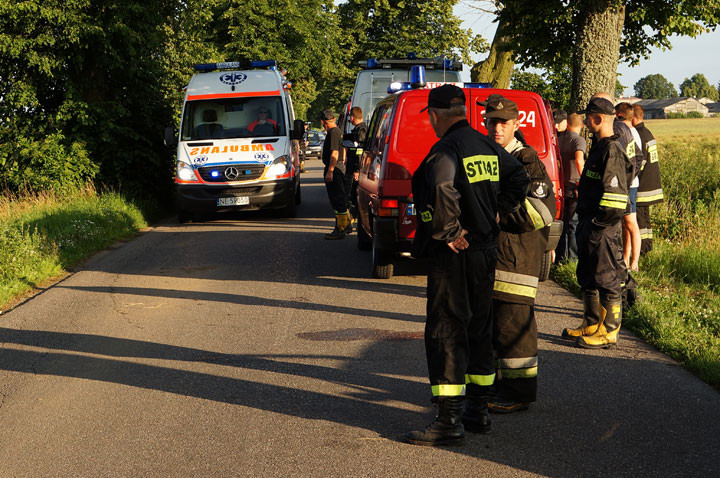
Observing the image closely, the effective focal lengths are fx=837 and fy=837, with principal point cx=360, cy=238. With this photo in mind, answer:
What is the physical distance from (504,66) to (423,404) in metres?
21.6

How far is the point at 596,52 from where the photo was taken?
13.7 metres

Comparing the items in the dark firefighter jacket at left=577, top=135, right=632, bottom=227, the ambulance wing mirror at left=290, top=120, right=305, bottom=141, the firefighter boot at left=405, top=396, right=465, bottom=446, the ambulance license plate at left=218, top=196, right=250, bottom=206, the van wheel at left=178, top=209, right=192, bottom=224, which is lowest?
the van wheel at left=178, top=209, right=192, bottom=224

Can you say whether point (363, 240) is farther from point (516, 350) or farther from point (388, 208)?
point (516, 350)

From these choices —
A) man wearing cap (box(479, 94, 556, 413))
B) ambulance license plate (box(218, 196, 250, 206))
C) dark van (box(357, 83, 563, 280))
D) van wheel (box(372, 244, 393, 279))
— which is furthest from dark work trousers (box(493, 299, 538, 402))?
ambulance license plate (box(218, 196, 250, 206))

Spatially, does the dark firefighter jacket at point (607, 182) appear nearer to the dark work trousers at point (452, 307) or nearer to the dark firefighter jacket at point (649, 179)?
the dark work trousers at point (452, 307)

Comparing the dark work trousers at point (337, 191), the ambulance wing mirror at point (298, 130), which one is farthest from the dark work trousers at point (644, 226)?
the ambulance wing mirror at point (298, 130)

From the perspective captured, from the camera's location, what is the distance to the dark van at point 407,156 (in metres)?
8.48

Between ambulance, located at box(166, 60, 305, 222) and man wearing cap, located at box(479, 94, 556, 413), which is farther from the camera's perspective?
ambulance, located at box(166, 60, 305, 222)

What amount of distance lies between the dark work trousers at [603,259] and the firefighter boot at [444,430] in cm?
251

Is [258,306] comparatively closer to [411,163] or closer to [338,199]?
[411,163]

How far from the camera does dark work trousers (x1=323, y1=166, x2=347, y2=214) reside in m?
12.8

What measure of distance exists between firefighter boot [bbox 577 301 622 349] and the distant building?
153383 mm

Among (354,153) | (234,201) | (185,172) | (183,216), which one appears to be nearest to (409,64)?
(234,201)

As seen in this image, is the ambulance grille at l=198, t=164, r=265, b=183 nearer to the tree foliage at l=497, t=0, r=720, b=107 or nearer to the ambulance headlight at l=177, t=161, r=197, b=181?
the ambulance headlight at l=177, t=161, r=197, b=181
